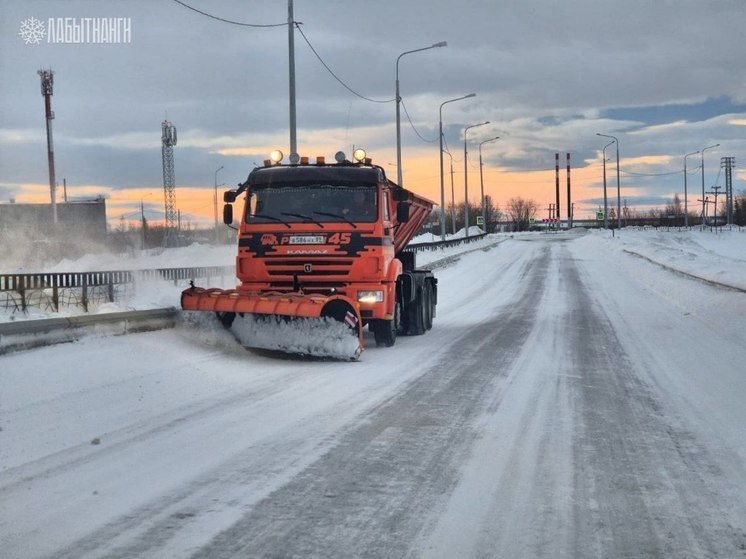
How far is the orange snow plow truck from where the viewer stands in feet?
35.3

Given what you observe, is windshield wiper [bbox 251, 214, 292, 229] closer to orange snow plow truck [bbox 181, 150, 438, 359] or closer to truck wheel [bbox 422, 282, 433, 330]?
orange snow plow truck [bbox 181, 150, 438, 359]

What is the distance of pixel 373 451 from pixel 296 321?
4.96m

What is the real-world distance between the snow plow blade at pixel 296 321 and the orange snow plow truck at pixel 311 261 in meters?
0.01

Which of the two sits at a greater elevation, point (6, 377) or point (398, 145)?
point (398, 145)

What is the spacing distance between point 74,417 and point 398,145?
31.4 m

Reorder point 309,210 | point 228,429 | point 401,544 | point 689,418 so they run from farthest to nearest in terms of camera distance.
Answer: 1. point 309,210
2. point 689,418
3. point 228,429
4. point 401,544

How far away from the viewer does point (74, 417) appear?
718cm

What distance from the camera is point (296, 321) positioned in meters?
10.9

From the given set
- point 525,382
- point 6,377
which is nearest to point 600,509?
point 525,382

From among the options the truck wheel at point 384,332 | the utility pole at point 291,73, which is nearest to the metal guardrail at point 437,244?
the utility pole at point 291,73

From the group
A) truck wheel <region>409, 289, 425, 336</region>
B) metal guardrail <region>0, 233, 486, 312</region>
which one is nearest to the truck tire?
truck wheel <region>409, 289, 425, 336</region>

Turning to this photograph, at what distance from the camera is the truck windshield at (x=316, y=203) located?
38.8 ft

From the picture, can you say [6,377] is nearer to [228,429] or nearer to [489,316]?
[228,429]

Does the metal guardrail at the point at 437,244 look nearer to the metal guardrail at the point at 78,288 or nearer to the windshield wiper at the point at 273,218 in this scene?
the metal guardrail at the point at 78,288
